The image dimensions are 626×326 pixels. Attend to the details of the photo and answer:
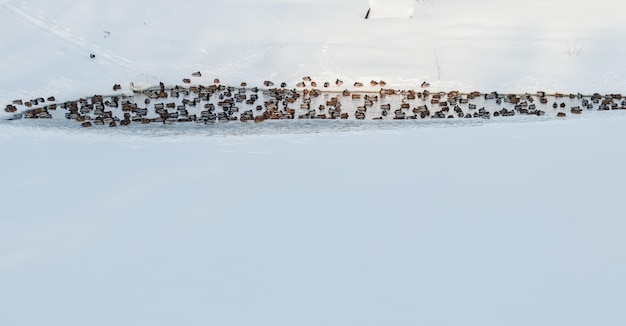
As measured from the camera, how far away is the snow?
4973 mm

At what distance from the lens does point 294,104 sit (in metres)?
10.8

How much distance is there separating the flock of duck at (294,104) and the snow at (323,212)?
32cm

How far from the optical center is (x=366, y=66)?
487 inches

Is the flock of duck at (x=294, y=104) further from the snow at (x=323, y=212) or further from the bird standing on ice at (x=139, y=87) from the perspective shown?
the snow at (x=323, y=212)

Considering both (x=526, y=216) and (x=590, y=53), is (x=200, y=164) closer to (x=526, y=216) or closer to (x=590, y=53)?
(x=526, y=216)

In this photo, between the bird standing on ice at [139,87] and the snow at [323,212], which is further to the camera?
the bird standing on ice at [139,87]

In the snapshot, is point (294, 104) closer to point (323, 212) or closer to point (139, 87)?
point (139, 87)

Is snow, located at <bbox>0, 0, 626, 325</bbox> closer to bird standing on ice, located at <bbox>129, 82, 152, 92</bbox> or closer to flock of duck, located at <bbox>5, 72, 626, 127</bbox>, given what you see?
bird standing on ice, located at <bbox>129, 82, 152, 92</bbox>

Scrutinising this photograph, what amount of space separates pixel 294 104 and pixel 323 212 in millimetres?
4650

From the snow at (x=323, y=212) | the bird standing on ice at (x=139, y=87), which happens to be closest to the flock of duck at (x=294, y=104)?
the bird standing on ice at (x=139, y=87)

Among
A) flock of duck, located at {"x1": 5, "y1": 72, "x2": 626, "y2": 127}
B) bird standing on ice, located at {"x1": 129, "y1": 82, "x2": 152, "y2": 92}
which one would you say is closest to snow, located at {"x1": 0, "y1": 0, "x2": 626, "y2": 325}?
bird standing on ice, located at {"x1": 129, "y1": 82, "x2": 152, "y2": 92}

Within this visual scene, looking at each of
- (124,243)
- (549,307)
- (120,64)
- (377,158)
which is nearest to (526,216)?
(549,307)

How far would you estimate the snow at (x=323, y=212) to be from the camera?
16.3ft

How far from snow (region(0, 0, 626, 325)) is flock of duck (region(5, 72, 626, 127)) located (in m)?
0.32
